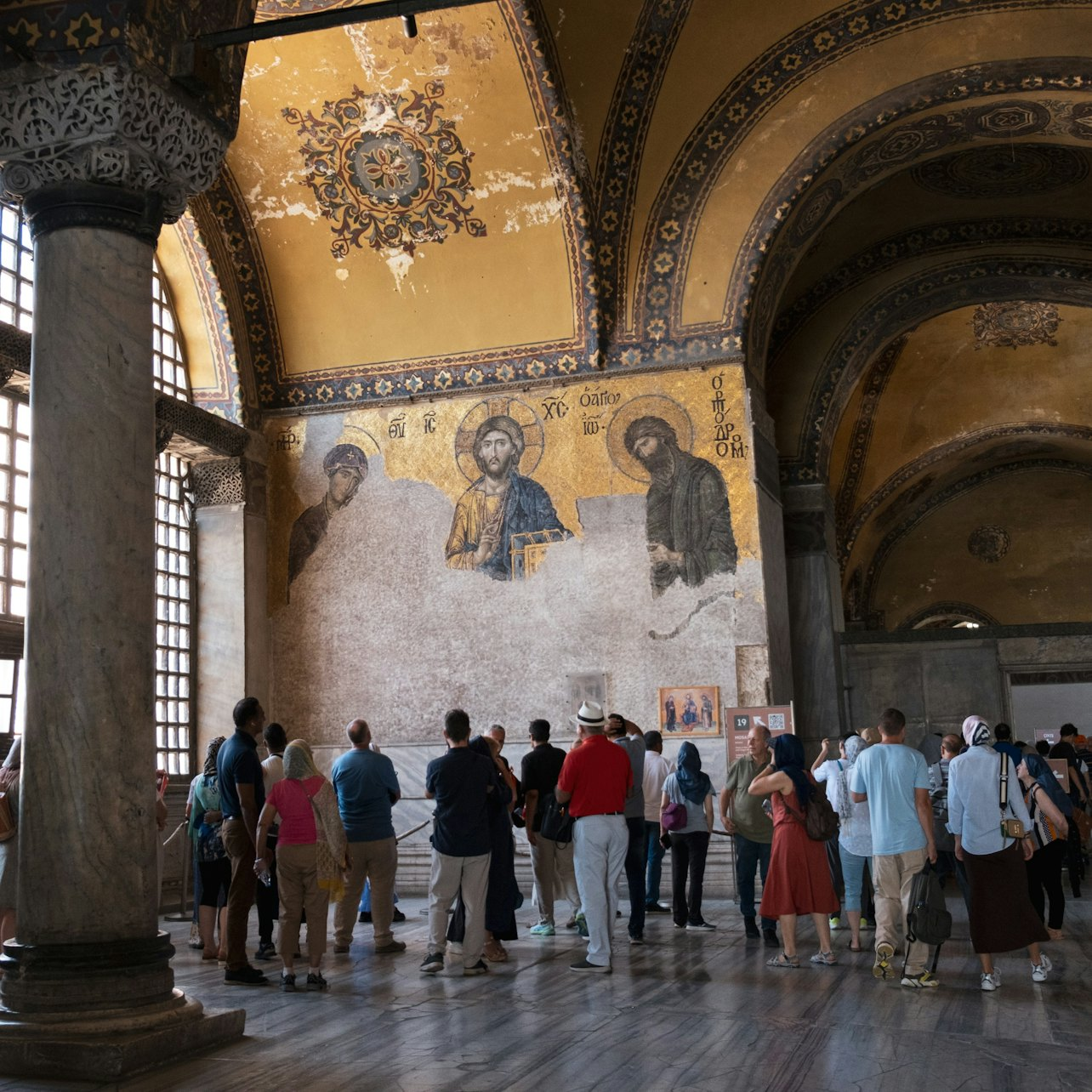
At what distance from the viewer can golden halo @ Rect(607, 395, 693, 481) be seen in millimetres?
13406

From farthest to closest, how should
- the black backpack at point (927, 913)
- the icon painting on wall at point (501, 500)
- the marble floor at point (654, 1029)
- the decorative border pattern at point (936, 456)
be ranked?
1. the decorative border pattern at point (936, 456)
2. the icon painting on wall at point (501, 500)
3. the black backpack at point (927, 913)
4. the marble floor at point (654, 1029)

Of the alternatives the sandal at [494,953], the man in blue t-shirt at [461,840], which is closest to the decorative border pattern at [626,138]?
the man in blue t-shirt at [461,840]

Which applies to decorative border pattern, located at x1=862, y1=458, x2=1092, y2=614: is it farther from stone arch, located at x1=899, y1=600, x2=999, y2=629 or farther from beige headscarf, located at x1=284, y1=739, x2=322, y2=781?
beige headscarf, located at x1=284, y1=739, x2=322, y2=781

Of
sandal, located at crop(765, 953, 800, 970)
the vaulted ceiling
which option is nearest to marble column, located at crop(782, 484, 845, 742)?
the vaulted ceiling

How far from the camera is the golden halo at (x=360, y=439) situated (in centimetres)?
1440

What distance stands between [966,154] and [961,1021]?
1212 centimetres

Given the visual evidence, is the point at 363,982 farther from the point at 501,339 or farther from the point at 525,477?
the point at 501,339

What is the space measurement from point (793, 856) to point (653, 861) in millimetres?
3277

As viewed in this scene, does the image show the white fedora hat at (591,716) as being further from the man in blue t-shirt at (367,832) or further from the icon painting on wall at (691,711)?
the icon painting on wall at (691,711)

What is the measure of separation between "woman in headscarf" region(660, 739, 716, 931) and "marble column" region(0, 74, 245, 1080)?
4.37m

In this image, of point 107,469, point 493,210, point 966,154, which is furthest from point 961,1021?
point 966,154

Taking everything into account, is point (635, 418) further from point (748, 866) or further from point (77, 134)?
point (77, 134)

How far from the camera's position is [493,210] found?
1377 centimetres

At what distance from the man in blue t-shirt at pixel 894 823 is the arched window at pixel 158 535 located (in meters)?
6.25
